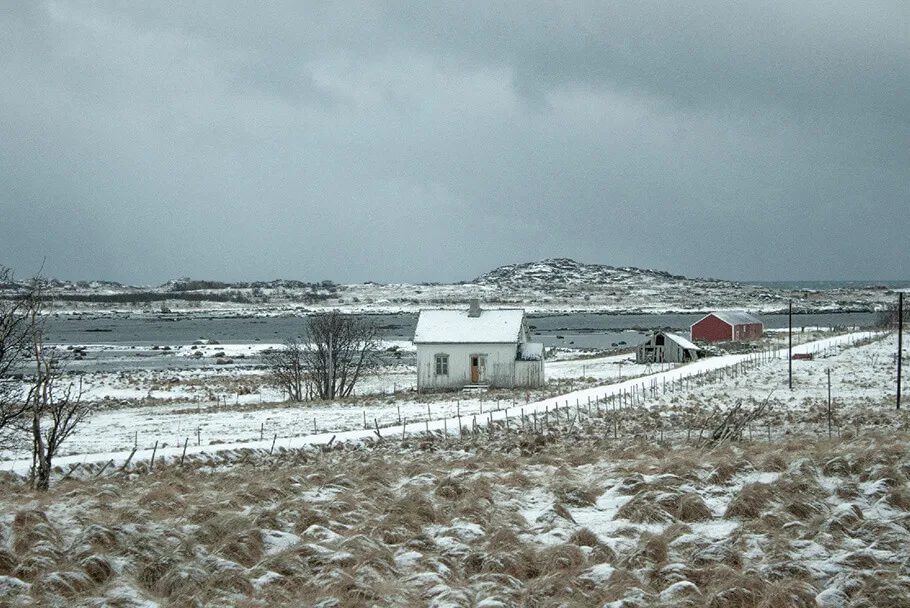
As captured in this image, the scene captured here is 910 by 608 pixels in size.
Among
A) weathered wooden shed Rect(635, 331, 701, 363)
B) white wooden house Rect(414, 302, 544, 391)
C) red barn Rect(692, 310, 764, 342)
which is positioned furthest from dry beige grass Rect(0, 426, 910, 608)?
red barn Rect(692, 310, 764, 342)

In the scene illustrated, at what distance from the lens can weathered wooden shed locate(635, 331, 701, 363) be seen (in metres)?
56.3

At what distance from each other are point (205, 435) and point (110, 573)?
2026 centimetres

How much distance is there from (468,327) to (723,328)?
36.1 m

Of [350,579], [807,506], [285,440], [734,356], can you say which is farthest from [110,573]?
[734,356]

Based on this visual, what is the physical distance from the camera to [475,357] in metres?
44.2

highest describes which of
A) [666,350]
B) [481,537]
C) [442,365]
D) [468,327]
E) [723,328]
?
[468,327]

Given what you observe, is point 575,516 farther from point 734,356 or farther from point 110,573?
point 734,356

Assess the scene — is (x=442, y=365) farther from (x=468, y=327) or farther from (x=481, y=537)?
(x=481, y=537)

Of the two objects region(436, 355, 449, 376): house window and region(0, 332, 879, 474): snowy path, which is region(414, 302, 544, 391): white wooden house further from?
region(0, 332, 879, 474): snowy path

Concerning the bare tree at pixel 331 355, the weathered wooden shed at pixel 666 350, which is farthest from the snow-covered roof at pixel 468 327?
the weathered wooden shed at pixel 666 350

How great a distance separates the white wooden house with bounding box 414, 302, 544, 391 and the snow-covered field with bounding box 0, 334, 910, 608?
26688 mm

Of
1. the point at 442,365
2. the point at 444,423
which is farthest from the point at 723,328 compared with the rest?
the point at 444,423

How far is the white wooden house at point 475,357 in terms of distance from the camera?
43.5 metres

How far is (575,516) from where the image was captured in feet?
35.7
